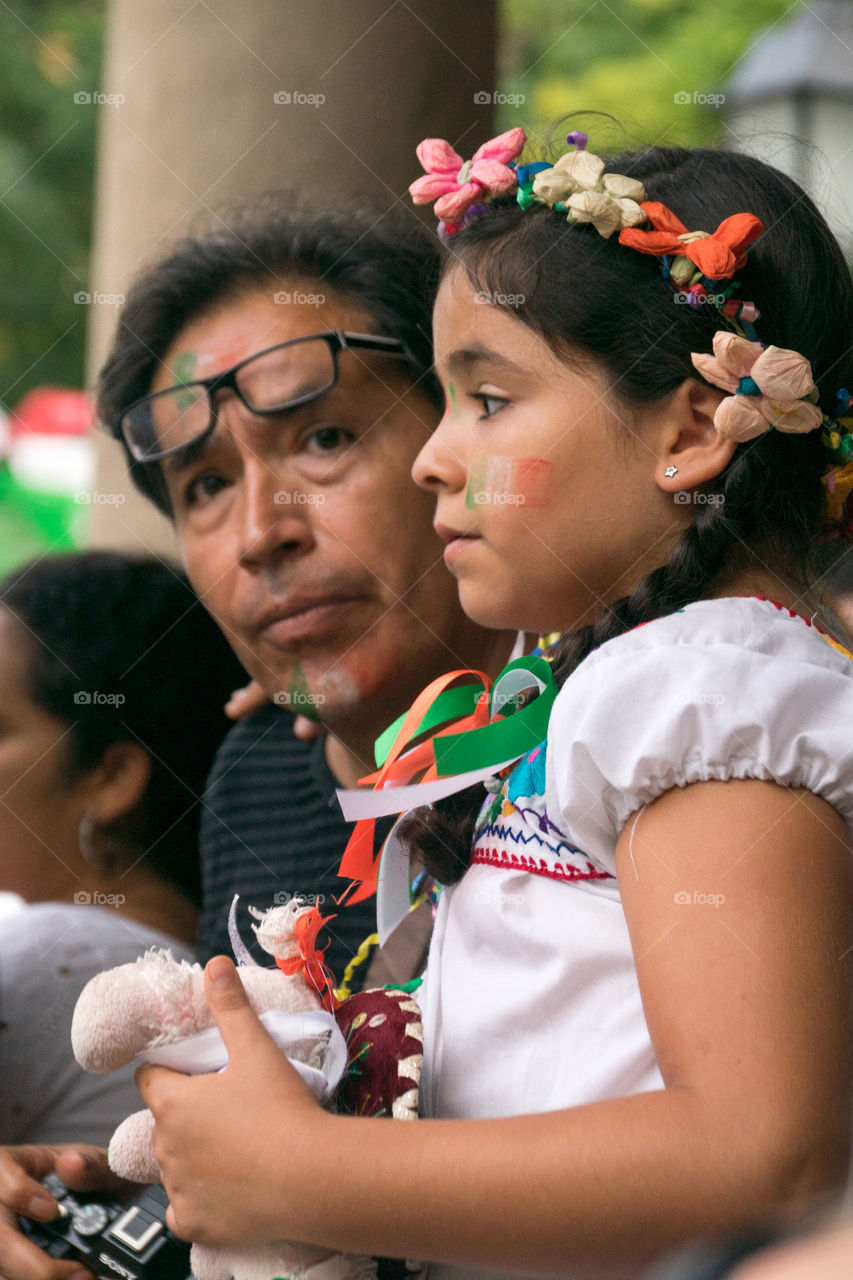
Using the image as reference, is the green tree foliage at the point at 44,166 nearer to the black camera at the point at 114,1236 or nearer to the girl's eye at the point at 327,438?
the girl's eye at the point at 327,438

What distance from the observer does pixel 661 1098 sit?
95 cm

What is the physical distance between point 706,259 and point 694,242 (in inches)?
1.4

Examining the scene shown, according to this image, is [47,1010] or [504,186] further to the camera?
[47,1010]

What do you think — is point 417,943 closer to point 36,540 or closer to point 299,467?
point 299,467

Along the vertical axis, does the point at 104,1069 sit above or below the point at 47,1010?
above

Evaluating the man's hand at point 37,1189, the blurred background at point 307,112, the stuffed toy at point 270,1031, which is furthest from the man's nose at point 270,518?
the man's hand at point 37,1189

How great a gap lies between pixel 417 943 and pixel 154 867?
81cm

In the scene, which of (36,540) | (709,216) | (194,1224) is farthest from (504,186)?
(36,540)

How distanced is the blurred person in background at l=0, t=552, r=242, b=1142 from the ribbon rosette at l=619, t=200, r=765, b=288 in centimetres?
129

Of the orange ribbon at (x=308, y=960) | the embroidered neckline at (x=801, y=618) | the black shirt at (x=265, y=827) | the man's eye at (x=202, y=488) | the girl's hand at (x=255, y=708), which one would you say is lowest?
the black shirt at (x=265, y=827)

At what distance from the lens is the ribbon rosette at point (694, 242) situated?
1275 millimetres

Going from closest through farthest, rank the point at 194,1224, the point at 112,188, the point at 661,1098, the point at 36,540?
the point at 661,1098
the point at 194,1224
the point at 112,188
the point at 36,540

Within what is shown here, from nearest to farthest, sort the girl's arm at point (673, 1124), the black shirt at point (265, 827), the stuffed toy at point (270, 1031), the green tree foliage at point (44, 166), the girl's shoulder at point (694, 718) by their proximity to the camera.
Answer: the girl's arm at point (673, 1124), the girl's shoulder at point (694, 718), the stuffed toy at point (270, 1031), the black shirt at point (265, 827), the green tree foliage at point (44, 166)

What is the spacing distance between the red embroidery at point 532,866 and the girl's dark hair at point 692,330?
6 centimetres
